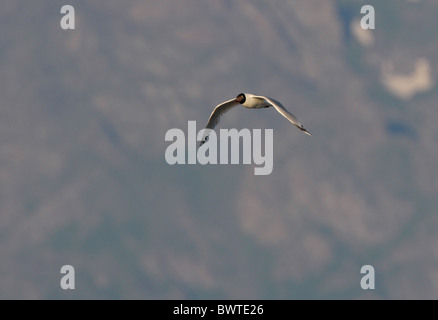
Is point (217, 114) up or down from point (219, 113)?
down

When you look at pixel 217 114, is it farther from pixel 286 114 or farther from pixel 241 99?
pixel 286 114

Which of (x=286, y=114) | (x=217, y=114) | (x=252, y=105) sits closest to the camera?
(x=286, y=114)

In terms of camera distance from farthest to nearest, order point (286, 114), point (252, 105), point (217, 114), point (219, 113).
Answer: point (219, 113), point (217, 114), point (252, 105), point (286, 114)

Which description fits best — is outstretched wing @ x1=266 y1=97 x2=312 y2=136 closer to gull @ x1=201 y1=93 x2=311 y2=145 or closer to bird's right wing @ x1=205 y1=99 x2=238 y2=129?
gull @ x1=201 y1=93 x2=311 y2=145

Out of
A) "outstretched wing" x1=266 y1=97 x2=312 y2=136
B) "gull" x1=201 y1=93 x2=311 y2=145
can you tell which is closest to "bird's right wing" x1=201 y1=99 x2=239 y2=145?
"gull" x1=201 y1=93 x2=311 y2=145

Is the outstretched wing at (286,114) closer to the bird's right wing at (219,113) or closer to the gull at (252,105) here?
the gull at (252,105)

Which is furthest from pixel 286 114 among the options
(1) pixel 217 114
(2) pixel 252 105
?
(1) pixel 217 114

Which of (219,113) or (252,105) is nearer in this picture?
(252,105)
